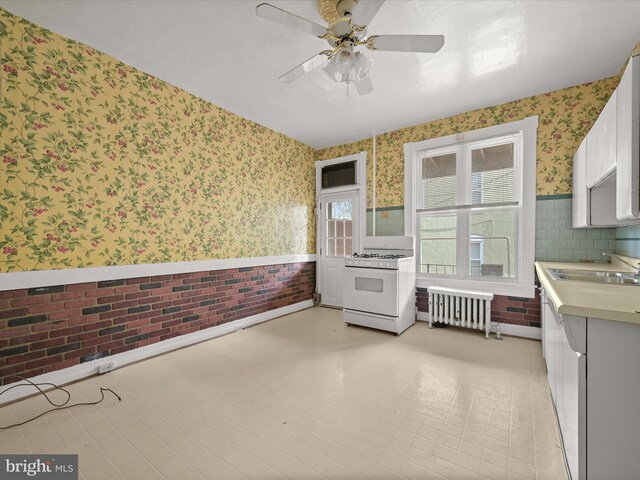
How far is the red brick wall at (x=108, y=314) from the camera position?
1987 mm

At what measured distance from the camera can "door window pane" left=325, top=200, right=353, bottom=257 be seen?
4613mm

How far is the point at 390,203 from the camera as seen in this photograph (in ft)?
13.5

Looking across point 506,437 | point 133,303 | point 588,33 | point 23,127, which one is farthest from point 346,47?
point 133,303

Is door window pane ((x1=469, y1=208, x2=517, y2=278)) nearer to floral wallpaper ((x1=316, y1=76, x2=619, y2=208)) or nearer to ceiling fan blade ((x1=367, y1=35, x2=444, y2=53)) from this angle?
floral wallpaper ((x1=316, y1=76, x2=619, y2=208))

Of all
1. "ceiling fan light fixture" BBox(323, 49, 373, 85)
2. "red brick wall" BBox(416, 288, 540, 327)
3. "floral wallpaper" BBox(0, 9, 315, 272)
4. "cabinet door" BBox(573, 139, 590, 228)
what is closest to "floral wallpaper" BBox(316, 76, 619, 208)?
"cabinet door" BBox(573, 139, 590, 228)

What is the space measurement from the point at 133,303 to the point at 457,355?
315 centimetres

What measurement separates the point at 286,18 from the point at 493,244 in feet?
10.6

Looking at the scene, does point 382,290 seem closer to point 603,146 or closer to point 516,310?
point 516,310

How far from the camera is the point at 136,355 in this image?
258cm

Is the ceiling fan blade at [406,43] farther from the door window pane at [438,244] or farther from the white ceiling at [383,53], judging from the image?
the door window pane at [438,244]

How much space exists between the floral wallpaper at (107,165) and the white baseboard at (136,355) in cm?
84

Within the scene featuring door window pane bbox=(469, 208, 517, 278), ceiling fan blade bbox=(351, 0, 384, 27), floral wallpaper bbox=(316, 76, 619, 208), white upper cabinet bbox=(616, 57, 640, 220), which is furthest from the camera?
door window pane bbox=(469, 208, 517, 278)

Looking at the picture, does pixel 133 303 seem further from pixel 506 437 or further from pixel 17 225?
pixel 506 437

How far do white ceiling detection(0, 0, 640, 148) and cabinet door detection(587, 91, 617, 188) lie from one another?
0.82m
